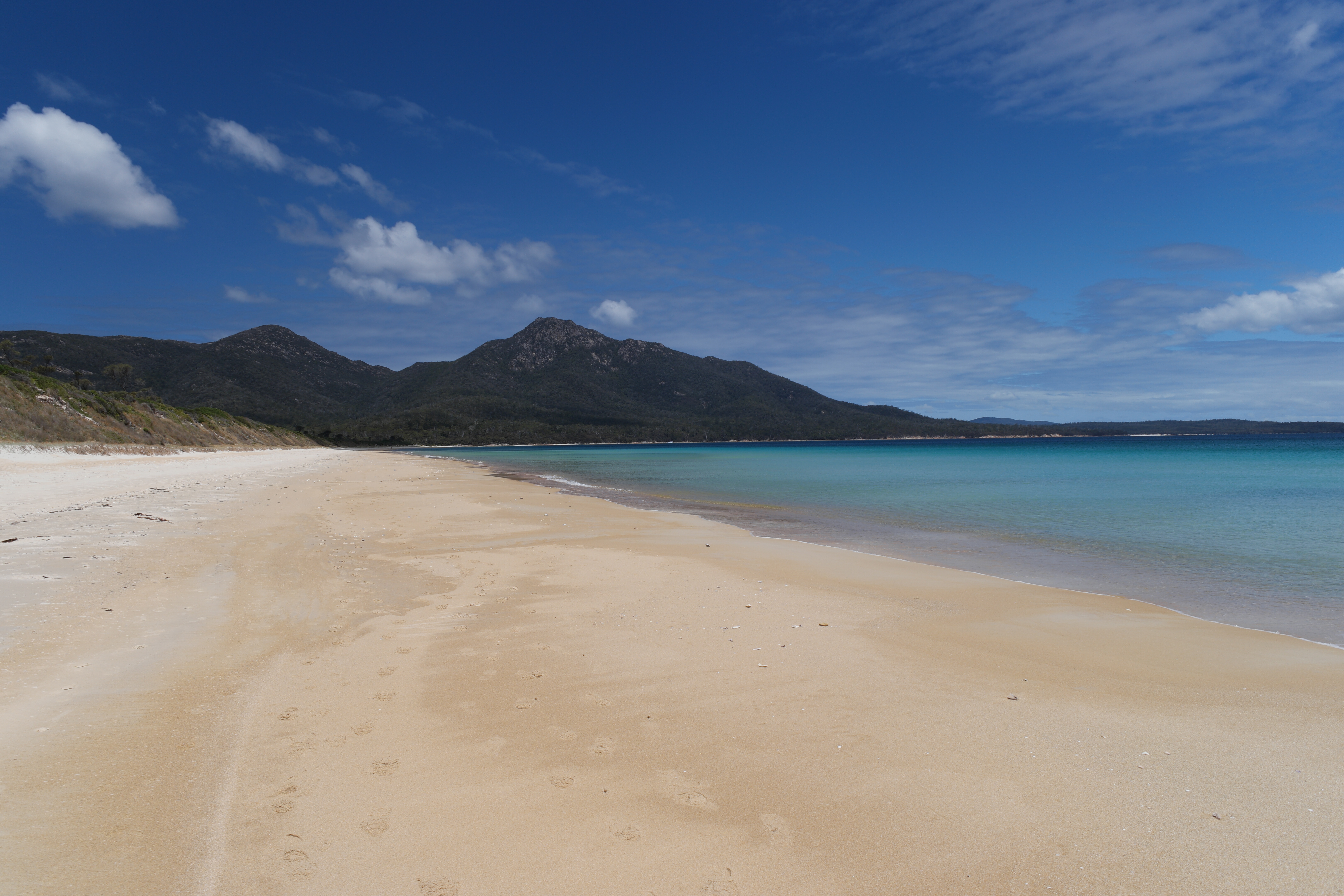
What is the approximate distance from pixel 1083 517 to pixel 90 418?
58.2 m

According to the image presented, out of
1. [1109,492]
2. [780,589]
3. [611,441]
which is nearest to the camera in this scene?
[780,589]

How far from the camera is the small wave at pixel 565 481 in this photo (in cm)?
2998

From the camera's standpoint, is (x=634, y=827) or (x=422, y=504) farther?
(x=422, y=504)

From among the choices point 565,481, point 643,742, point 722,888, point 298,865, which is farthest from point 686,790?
point 565,481

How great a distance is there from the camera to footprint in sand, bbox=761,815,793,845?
3129 millimetres

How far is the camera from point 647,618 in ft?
23.5

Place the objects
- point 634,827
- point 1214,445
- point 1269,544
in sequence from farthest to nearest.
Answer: point 1214,445, point 1269,544, point 634,827

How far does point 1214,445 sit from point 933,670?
485 feet

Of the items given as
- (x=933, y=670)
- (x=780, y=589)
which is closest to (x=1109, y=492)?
(x=780, y=589)

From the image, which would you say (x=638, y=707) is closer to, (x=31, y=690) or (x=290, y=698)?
(x=290, y=698)

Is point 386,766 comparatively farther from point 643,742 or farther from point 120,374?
point 120,374

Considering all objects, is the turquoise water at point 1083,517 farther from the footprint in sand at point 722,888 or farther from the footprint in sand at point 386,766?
the footprint in sand at point 386,766

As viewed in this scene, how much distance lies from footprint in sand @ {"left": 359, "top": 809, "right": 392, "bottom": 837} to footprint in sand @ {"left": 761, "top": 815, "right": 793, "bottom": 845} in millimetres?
1987

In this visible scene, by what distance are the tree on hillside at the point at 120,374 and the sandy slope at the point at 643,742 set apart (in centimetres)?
12479
